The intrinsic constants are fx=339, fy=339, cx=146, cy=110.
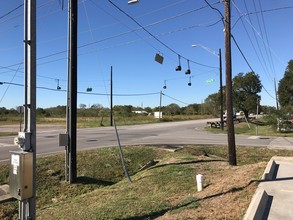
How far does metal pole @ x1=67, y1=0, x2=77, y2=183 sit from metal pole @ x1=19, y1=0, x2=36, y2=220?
221 inches

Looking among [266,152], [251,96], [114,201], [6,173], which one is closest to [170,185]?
[114,201]

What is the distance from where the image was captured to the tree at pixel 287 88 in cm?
5833

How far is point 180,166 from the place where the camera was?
10484 mm

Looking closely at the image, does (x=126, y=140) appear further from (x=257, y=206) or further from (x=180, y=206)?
(x=257, y=206)

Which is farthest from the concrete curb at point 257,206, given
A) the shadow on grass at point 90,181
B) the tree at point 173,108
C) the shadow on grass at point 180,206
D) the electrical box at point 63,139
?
the tree at point 173,108

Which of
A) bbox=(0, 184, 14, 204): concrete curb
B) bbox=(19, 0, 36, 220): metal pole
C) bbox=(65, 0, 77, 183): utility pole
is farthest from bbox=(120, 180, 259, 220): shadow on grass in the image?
bbox=(65, 0, 77, 183): utility pole

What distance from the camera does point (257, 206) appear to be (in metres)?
5.18

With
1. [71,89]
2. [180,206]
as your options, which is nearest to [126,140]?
[71,89]

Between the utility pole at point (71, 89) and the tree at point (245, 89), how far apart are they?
54.9 meters

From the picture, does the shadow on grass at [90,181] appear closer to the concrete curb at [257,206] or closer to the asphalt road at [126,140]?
the asphalt road at [126,140]

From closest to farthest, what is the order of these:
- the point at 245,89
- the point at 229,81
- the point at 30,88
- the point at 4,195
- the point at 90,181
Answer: the point at 30,88, the point at 4,195, the point at 90,181, the point at 229,81, the point at 245,89

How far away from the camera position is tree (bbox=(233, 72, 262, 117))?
62569mm

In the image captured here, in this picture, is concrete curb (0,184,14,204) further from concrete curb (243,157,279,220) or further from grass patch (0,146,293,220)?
concrete curb (243,157,279,220)

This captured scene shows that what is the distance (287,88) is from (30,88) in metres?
60.3
